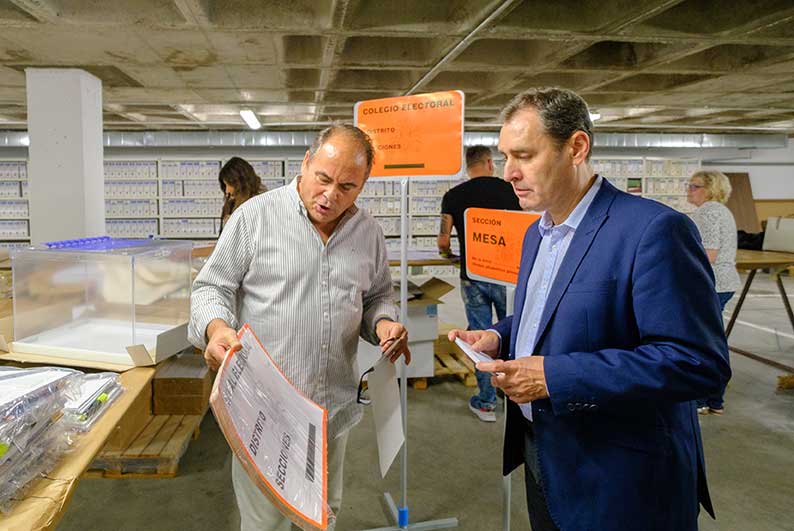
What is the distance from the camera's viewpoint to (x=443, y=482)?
283cm

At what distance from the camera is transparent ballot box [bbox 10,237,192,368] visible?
1.89m

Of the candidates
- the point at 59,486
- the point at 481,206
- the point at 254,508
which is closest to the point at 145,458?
the point at 254,508

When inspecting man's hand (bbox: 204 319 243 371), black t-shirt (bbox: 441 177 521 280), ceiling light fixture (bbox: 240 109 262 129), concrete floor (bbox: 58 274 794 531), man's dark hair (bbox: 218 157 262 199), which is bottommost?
concrete floor (bbox: 58 274 794 531)

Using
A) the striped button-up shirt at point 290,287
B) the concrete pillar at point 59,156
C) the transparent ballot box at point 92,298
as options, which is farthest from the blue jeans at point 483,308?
the concrete pillar at point 59,156

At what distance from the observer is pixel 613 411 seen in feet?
3.47

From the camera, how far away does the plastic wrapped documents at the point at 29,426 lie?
93 centimetres

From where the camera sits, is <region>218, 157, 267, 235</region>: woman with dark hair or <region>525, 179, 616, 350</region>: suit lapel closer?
<region>525, 179, 616, 350</region>: suit lapel

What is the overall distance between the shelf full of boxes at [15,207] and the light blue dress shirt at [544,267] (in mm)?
9999

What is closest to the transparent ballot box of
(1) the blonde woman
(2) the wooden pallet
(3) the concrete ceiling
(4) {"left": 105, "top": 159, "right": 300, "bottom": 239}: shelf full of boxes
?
(2) the wooden pallet

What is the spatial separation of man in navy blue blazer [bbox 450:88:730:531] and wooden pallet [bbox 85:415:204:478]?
219 cm

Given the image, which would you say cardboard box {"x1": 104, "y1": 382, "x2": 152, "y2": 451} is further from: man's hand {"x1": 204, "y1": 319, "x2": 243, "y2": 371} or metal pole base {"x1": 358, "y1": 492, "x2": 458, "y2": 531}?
man's hand {"x1": 204, "y1": 319, "x2": 243, "y2": 371}

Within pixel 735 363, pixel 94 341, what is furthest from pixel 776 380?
pixel 94 341

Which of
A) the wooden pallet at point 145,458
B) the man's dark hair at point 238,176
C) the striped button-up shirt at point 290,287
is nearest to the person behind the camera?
the striped button-up shirt at point 290,287

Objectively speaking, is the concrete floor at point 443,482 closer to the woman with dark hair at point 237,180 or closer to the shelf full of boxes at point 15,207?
the woman with dark hair at point 237,180
